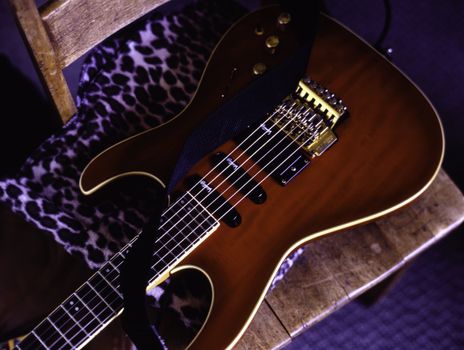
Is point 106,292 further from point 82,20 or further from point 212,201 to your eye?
point 82,20

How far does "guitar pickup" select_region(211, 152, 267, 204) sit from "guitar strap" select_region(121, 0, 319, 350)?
3cm

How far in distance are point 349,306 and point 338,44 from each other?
28.1 inches

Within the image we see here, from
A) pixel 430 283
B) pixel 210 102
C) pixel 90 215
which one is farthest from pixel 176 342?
pixel 430 283

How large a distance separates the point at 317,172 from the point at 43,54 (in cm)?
43

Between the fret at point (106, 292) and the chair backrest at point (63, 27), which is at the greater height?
the chair backrest at point (63, 27)

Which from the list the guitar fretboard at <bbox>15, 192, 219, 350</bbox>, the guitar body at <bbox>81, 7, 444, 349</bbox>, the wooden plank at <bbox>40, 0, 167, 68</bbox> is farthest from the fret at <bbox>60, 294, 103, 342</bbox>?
the wooden plank at <bbox>40, 0, 167, 68</bbox>

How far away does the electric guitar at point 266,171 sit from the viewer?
0.64 m

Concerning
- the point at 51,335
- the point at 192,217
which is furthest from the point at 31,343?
the point at 192,217

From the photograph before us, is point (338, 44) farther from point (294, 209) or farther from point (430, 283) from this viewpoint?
point (430, 283)

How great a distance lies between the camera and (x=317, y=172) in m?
0.73

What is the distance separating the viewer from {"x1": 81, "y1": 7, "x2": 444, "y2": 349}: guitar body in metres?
0.66

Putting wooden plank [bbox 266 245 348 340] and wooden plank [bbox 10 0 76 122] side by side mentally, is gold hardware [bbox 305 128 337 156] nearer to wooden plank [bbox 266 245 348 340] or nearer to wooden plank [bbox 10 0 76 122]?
wooden plank [bbox 266 245 348 340]

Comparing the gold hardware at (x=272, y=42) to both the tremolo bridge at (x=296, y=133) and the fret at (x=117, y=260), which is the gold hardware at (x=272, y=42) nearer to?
the tremolo bridge at (x=296, y=133)

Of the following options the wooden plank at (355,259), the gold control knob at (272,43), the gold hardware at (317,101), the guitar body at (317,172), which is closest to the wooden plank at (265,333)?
the wooden plank at (355,259)
